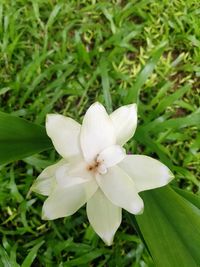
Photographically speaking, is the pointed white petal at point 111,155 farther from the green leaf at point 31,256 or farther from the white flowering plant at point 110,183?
the green leaf at point 31,256

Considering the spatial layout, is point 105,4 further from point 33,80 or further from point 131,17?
point 33,80

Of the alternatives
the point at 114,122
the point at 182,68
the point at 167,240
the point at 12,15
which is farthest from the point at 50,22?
the point at 167,240

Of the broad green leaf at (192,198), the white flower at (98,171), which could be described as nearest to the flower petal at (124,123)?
the white flower at (98,171)

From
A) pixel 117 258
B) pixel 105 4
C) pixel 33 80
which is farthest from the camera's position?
pixel 105 4

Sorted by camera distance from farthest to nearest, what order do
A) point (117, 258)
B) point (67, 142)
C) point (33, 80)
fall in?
1. point (33, 80)
2. point (117, 258)
3. point (67, 142)

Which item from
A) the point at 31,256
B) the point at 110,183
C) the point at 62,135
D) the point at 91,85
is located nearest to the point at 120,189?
the point at 110,183

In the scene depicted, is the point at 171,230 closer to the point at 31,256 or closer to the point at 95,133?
the point at 95,133

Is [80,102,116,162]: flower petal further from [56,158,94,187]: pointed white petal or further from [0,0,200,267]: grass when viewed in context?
[0,0,200,267]: grass
